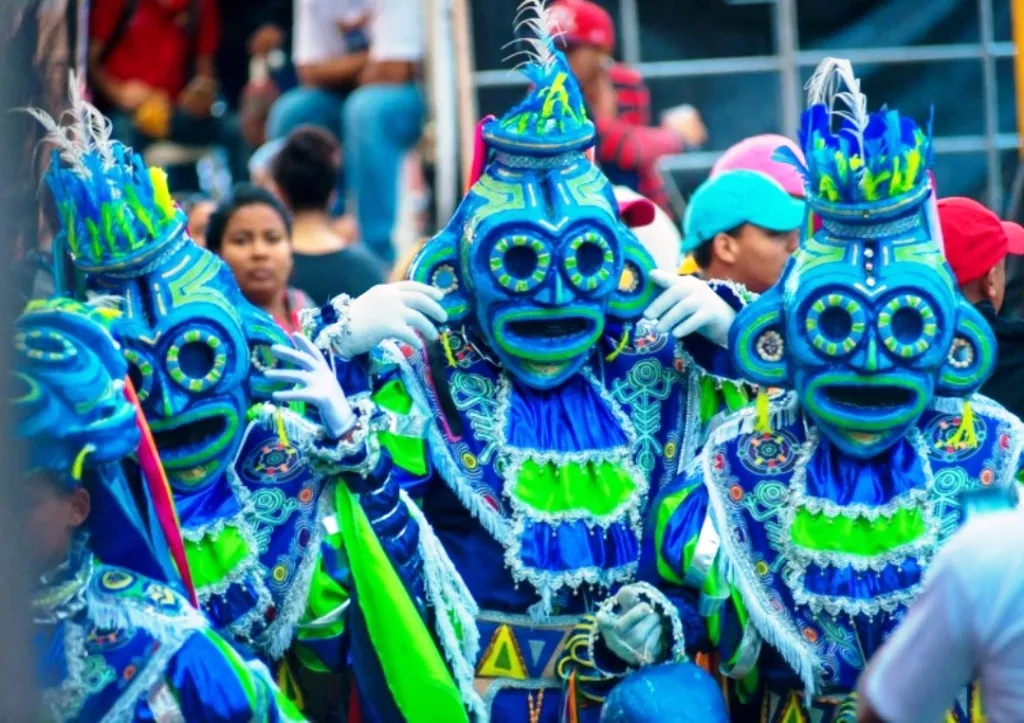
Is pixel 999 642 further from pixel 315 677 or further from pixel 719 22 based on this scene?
pixel 719 22

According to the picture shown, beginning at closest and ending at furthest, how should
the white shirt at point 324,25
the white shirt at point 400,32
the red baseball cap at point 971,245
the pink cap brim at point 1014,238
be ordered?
1. the red baseball cap at point 971,245
2. the pink cap brim at point 1014,238
3. the white shirt at point 400,32
4. the white shirt at point 324,25

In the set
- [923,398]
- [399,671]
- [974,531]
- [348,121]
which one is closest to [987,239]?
[923,398]

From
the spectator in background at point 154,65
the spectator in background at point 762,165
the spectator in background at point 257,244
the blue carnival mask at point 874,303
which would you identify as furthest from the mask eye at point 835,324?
the spectator in background at point 154,65

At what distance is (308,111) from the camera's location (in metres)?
8.69

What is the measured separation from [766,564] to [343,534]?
0.86 m

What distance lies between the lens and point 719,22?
817 cm

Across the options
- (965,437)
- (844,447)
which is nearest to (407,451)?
(844,447)

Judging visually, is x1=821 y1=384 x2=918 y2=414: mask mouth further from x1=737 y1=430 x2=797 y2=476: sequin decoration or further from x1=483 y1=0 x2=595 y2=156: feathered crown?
x1=483 y1=0 x2=595 y2=156: feathered crown

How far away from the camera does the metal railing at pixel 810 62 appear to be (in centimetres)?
Answer: 808

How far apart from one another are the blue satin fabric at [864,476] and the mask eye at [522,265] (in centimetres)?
68

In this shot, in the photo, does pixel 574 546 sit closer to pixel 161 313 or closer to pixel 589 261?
pixel 589 261

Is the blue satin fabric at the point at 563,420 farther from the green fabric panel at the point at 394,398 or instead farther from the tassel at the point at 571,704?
the tassel at the point at 571,704

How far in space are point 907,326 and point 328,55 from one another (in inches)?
165

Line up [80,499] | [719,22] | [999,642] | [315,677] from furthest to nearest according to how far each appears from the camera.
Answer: [719,22] < [315,677] < [80,499] < [999,642]
